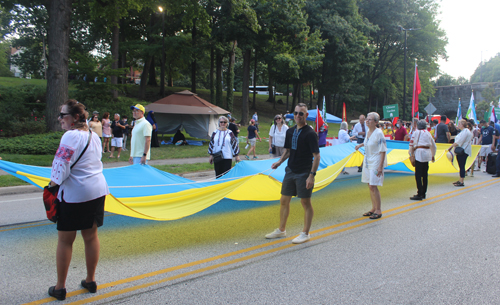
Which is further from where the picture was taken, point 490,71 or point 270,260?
point 490,71

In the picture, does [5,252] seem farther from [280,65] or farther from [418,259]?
[280,65]

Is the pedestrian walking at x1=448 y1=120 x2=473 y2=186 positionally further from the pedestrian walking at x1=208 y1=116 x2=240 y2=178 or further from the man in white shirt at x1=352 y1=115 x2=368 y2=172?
the pedestrian walking at x1=208 y1=116 x2=240 y2=178

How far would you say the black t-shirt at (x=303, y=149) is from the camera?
16.9 ft

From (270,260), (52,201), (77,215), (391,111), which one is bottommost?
(270,260)

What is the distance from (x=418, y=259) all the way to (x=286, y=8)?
2721cm

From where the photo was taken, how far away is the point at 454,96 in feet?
246

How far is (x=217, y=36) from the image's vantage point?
1153 inches

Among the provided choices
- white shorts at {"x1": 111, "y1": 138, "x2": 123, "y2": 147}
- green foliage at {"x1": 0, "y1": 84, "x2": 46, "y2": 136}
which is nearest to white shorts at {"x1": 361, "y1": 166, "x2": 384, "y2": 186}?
white shorts at {"x1": 111, "y1": 138, "x2": 123, "y2": 147}

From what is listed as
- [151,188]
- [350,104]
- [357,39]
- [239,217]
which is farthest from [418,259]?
[350,104]

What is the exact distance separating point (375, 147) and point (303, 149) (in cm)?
220

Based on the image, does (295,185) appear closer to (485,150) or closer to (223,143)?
(223,143)

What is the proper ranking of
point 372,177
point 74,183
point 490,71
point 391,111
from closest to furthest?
point 74,183 < point 372,177 < point 391,111 < point 490,71

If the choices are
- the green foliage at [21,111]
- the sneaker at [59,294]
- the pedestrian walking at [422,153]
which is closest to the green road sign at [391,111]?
the pedestrian walking at [422,153]

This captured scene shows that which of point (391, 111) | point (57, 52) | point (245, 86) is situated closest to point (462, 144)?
point (391, 111)
